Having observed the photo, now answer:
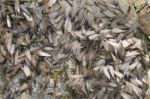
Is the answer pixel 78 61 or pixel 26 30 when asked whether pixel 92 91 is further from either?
pixel 26 30

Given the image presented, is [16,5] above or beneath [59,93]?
above

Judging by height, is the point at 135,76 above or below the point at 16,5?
below

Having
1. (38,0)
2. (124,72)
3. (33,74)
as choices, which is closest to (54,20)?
(38,0)

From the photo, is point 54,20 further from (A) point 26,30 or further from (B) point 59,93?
(B) point 59,93

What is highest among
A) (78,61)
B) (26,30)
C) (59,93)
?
(26,30)

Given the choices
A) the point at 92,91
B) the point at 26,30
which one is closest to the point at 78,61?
the point at 92,91
